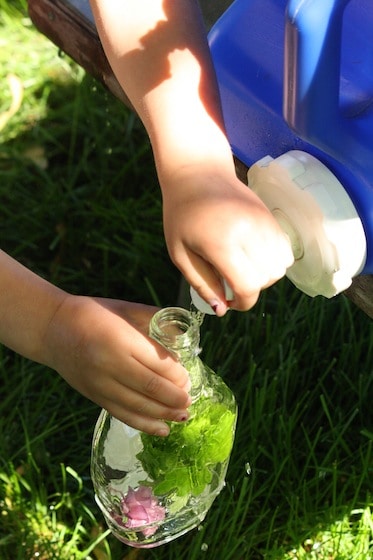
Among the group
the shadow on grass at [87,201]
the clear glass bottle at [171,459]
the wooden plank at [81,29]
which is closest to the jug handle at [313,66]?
the clear glass bottle at [171,459]

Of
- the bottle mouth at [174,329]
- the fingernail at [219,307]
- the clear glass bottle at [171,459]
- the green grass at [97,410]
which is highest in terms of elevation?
the fingernail at [219,307]

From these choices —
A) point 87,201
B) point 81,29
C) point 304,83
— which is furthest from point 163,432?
point 87,201

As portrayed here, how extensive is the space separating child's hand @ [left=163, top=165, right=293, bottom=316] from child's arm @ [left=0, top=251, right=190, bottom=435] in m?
0.10

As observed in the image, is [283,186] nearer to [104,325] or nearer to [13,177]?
[104,325]

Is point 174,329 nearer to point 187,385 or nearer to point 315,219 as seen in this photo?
point 187,385

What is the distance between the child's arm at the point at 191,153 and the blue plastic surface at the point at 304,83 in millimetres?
47

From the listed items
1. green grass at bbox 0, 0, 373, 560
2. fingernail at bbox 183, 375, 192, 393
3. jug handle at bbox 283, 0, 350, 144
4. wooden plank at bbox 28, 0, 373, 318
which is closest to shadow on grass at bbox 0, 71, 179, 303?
green grass at bbox 0, 0, 373, 560

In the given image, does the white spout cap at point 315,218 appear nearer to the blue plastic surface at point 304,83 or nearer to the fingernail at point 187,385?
the blue plastic surface at point 304,83

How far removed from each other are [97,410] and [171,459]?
0.46 m

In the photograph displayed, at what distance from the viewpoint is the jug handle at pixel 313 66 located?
27.8 inches

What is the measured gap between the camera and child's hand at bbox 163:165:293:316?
0.74m

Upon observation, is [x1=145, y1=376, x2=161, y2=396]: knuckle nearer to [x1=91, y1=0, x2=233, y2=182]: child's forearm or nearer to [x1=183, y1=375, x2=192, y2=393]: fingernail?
[x1=183, y1=375, x2=192, y2=393]: fingernail

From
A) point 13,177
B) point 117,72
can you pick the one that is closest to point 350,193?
point 117,72

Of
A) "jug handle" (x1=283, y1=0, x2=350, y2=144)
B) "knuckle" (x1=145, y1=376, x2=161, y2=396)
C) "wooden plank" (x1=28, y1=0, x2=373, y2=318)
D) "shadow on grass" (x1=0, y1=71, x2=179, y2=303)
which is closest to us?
"jug handle" (x1=283, y1=0, x2=350, y2=144)
